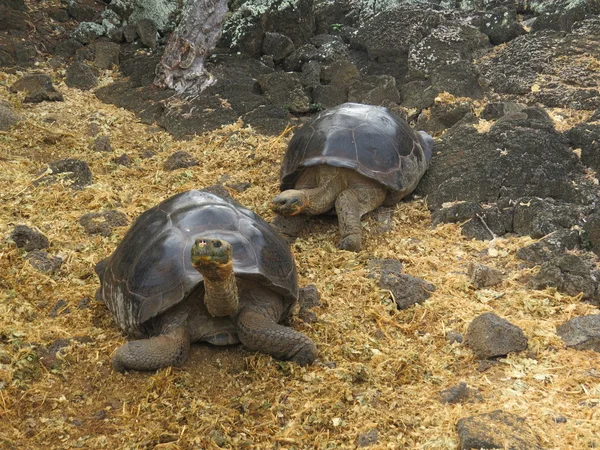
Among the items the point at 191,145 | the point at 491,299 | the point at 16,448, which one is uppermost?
the point at 16,448

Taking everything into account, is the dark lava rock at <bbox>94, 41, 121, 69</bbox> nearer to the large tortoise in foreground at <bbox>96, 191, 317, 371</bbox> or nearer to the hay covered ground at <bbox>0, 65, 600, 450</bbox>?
the hay covered ground at <bbox>0, 65, 600, 450</bbox>

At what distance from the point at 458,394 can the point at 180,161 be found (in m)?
3.59

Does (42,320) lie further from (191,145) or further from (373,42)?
(373,42)

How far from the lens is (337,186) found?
505 centimetres

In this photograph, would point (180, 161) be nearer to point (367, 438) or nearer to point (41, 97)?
point (41, 97)

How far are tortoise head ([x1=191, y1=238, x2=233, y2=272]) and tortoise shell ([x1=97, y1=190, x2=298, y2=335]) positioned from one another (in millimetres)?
386

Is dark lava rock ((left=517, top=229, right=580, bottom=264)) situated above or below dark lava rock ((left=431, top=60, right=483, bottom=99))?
above

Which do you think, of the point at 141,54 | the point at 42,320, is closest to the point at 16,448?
the point at 42,320

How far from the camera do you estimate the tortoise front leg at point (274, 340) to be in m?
3.16

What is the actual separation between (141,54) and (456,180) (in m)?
4.38

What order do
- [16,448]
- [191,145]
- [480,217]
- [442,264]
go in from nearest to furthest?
[16,448], [442,264], [480,217], [191,145]

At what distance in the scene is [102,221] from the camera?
4.69 m

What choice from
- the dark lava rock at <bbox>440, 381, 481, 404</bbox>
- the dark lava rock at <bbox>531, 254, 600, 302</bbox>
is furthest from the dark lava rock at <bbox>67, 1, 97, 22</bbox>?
the dark lava rock at <bbox>440, 381, 481, 404</bbox>

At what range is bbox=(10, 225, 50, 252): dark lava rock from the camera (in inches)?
167
